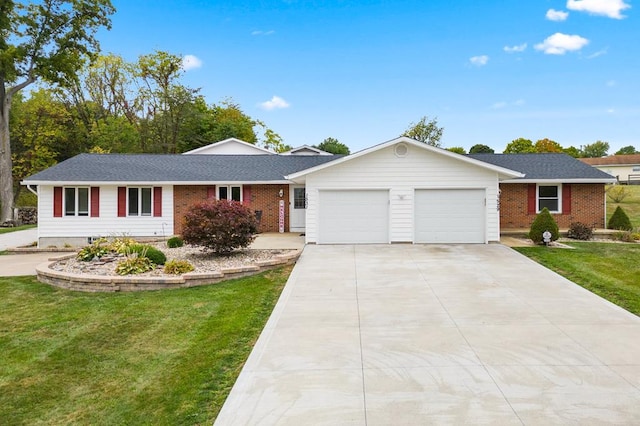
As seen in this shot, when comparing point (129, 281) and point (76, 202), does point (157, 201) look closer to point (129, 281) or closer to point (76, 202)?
point (76, 202)

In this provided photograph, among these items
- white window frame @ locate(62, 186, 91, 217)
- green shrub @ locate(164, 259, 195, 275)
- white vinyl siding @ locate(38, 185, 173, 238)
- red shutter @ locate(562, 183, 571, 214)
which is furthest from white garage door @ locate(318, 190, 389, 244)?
white window frame @ locate(62, 186, 91, 217)

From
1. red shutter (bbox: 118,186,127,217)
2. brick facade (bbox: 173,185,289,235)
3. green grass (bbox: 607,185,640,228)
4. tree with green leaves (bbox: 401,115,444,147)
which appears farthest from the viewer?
tree with green leaves (bbox: 401,115,444,147)

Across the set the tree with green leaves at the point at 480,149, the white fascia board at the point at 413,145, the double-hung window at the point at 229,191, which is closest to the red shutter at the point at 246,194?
the double-hung window at the point at 229,191

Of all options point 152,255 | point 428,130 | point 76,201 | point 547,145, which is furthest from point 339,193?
point 547,145

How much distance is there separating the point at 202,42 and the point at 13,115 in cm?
2033

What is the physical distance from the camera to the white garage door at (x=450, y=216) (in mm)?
15086

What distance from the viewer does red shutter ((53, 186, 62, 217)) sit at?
18359mm

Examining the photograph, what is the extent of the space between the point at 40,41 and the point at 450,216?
91.1ft

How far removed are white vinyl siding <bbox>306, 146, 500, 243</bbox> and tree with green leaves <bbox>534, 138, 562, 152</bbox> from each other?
151 feet

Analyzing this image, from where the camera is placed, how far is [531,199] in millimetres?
18688

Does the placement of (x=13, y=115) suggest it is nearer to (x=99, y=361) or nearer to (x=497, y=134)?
(x=99, y=361)

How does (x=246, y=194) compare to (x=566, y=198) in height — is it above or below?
above

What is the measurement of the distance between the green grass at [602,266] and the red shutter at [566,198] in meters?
3.93

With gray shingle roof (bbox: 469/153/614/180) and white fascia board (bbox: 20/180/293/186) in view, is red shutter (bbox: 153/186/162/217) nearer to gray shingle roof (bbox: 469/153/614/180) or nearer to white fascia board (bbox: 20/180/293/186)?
white fascia board (bbox: 20/180/293/186)
